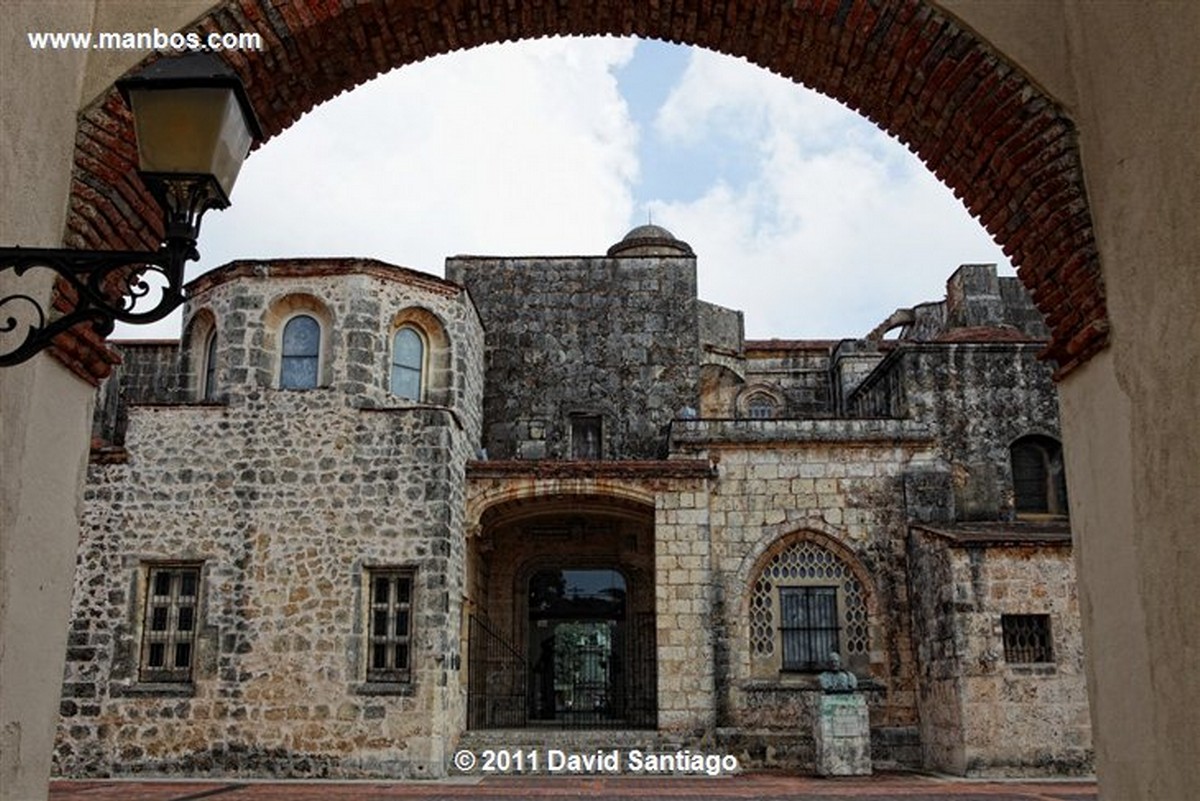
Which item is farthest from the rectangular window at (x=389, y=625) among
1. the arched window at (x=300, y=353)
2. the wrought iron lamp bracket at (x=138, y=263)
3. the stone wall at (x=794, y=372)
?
the wrought iron lamp bracket at (x=138, y=263)

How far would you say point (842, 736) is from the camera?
16078 millimetres

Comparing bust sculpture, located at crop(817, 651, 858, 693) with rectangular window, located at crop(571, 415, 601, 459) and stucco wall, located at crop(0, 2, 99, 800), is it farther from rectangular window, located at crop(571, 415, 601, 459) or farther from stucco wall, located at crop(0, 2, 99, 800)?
stucco wall, located at crop(0, 2, 99, 800)

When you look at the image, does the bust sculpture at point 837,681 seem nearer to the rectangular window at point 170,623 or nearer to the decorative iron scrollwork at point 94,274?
the rectangular window at point 170,623

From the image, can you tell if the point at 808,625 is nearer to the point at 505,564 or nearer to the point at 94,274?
the point at 505,564

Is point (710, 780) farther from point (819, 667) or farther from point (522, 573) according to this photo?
point (522, 573)

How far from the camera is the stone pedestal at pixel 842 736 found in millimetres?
15945

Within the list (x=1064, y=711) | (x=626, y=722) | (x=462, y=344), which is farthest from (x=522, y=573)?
(x=1064, y=711)

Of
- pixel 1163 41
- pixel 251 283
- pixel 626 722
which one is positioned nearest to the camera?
pixel 1163 41

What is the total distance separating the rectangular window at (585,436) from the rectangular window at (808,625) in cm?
521

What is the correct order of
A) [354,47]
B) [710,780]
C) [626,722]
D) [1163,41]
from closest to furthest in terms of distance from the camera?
1. [1163,41]
2. [354,47]
3. [710,780]
4. [626,722]

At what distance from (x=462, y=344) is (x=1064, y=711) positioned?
34.0ft

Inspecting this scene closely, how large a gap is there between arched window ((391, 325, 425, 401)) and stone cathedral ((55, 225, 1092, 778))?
0.04m

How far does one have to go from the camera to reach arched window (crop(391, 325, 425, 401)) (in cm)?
1722

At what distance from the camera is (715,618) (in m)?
17.7
